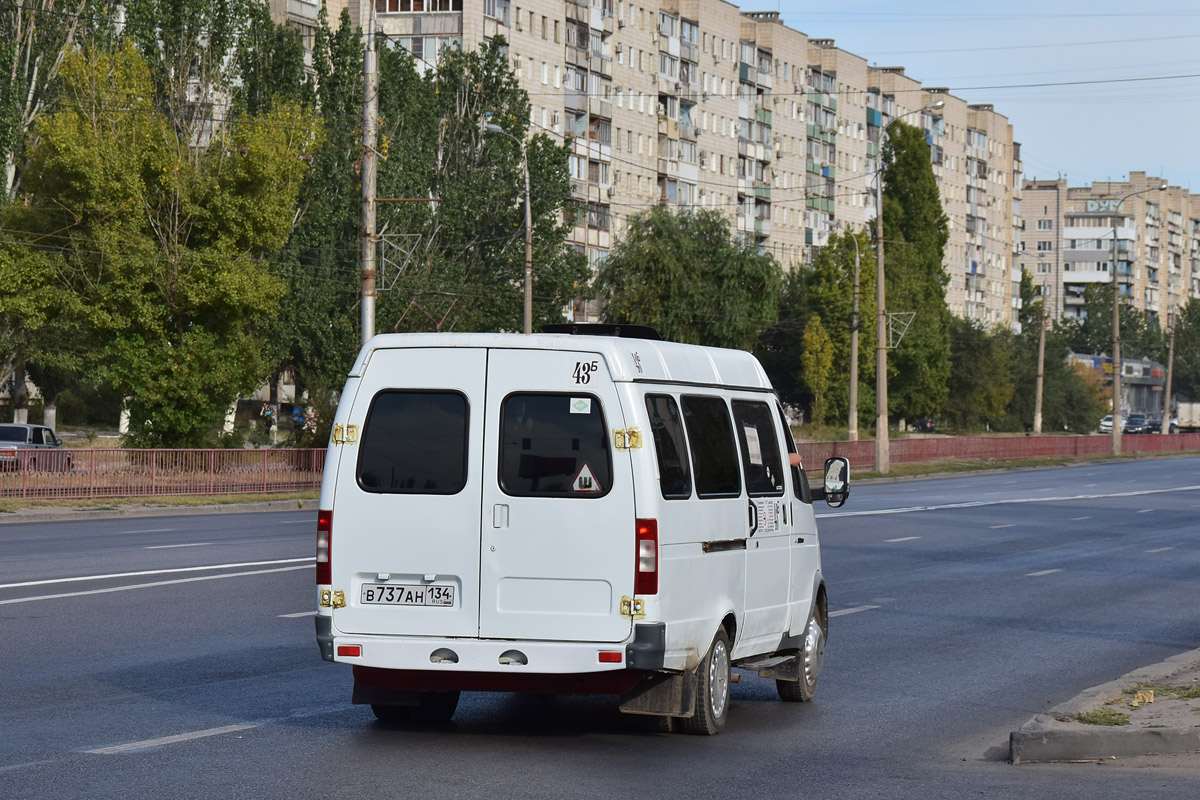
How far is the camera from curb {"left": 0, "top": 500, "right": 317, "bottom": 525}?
32469 mm

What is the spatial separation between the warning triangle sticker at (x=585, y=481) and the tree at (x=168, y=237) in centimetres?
3460

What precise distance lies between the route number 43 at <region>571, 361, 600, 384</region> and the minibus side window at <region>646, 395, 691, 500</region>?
0.34m

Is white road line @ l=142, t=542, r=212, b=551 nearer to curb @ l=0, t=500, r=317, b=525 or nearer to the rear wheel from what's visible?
curb @ l=0, t=500, r=317, b=525

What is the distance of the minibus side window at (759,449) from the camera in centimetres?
1038

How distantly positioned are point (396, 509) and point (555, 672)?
117cm

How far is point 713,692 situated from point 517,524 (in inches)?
60.5

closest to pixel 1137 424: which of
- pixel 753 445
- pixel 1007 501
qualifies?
pixel 1007 501

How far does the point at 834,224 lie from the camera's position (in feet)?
445

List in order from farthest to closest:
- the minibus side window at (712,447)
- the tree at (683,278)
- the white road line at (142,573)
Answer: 1. the tree at (683,278)
2. the white road line at (142,573)
3. the minibus side window at (712,447)

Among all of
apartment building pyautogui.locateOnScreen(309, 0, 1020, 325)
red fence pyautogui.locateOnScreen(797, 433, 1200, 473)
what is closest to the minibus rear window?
red fence pyautogui.locateOnScreen(797, 433, 1200, 473)

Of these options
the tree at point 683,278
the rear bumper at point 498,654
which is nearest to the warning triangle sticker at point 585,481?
the rear bumper at point 498,654

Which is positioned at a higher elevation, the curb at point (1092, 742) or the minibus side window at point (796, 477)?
the minibus side window at point (796, 477)

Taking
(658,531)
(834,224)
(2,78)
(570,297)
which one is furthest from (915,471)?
(834,224)

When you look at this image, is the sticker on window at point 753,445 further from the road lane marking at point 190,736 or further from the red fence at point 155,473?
the red fence at point 155,473
